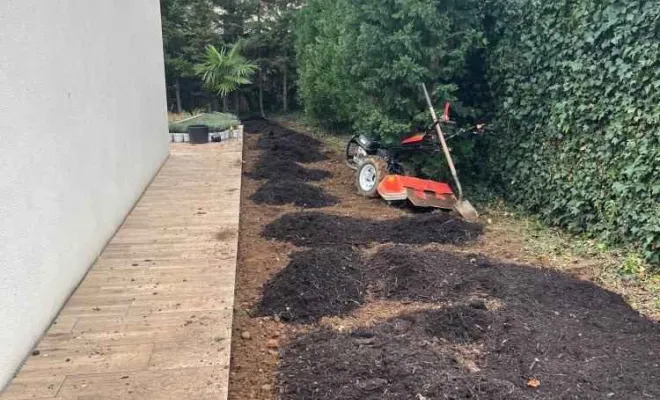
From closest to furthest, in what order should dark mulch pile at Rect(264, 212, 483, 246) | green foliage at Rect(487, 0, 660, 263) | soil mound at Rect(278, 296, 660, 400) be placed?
soil mound at Rect(278, 296, 660, 400)
green foliage at Rect(487, 0, 660, 263)
dark mulch pile at Rect(264, 212, 483, 246)

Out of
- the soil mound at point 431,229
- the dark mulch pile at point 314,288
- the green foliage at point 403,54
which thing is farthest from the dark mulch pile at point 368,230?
the green foliage at point 403,54

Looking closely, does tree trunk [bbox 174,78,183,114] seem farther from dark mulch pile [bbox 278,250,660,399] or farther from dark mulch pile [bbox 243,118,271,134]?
dark mulch pile [bbox 278,250,660,399]

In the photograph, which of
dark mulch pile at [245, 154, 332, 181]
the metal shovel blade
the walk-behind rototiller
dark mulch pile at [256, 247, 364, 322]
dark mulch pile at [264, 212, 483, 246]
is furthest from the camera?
dark mulch pile at [245, 154, 332, 181]

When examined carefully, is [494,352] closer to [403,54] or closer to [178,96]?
[403,54]

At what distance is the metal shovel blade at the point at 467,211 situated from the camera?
5.54 meters

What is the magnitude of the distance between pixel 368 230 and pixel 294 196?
61.7 inches

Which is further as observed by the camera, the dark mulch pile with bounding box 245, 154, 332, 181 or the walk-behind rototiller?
the dark mulch pile with bounding box 245, 154, 332, 181

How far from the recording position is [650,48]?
381cm

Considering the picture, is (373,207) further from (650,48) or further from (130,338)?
(130,338)

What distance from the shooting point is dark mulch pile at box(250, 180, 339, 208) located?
6.24 m

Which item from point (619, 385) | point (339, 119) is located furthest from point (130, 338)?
point (339, 119)

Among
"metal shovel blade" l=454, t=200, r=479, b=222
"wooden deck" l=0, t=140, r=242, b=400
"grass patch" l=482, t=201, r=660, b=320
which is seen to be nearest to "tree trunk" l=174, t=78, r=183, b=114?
"wooden deck" l=0, t=140, r=242, b=400

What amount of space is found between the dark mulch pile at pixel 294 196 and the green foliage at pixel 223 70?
22.3ft

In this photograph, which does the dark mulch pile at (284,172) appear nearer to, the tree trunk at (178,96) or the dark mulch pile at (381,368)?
the dark mulch pile at (381,368)
